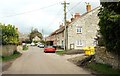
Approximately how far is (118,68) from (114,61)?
1.26 m

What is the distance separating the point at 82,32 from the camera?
65.9 metres

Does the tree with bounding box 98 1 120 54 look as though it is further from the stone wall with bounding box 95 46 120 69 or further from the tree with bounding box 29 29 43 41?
the tree with bounding box 29 29 43 41

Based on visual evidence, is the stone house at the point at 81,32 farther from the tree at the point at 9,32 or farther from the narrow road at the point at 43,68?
the narrow road at the point at 43,68

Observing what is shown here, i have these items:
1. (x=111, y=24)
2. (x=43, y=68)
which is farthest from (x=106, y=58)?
(x=111, y=24)

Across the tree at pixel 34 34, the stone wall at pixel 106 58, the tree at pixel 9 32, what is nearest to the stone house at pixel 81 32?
the tree at pixel 9 32

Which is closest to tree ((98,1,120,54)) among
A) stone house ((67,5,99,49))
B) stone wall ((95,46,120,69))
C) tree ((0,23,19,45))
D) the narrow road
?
stone wall ((95,46,120,69))

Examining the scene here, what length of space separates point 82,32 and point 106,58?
42.3 metres

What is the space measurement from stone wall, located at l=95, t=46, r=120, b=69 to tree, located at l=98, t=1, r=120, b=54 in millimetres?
826

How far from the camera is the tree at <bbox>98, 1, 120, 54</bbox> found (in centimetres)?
1826

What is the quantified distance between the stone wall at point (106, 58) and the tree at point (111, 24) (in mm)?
826

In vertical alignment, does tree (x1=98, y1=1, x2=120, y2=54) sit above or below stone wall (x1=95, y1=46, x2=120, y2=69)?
above

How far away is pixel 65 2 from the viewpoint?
56.3 meters

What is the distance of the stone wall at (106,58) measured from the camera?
68.8 ft

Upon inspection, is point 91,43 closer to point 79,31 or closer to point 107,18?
point 79,31
